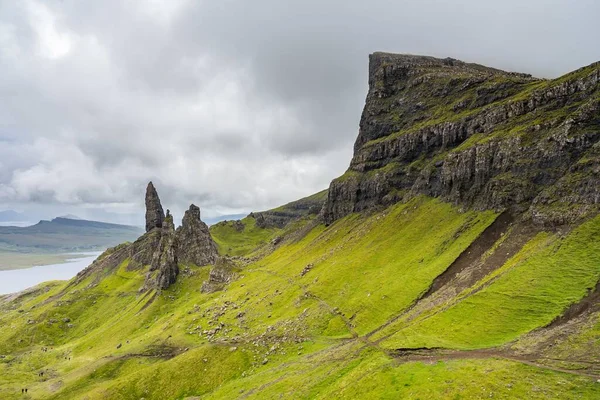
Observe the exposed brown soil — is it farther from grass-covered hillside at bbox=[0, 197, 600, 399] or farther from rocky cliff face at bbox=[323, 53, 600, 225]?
rocky cliff face at bbox=[323, 53, 600, 225]

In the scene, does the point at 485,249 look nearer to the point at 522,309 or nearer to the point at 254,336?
the point at 522,309

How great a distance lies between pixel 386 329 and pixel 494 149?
78310 millimetres

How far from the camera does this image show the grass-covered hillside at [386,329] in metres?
46.7

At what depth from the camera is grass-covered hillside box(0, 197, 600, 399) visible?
46.7 meters

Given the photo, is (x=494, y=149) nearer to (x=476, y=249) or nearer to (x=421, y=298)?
(x=476, y=249)

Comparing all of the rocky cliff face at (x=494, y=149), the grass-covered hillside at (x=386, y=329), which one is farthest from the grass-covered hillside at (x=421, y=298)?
the rocky cliff face at (x=494, y=149)

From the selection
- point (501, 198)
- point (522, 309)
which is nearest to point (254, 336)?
point (522, 309)

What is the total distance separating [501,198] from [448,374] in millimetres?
72236

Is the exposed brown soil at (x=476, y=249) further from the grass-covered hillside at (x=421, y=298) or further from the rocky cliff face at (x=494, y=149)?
the rocky cliff face at (x=494, y=149)

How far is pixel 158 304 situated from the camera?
15888 cm

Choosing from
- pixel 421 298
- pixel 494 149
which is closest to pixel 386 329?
pixel 421 298

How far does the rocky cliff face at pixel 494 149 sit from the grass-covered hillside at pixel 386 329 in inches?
333

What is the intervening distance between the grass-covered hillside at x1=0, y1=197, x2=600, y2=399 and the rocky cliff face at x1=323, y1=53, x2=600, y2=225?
8.47m

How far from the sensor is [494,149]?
11600 cm
